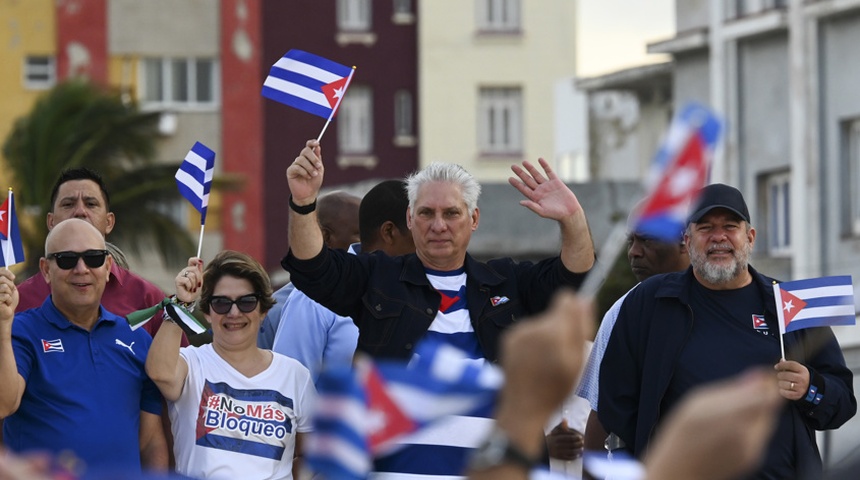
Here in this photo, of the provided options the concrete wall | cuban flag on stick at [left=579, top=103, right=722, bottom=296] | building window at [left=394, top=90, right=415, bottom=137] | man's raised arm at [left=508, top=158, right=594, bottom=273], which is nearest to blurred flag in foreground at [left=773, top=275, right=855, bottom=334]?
man's raised arm at [left=508, top=158, right=594, bottom=273]

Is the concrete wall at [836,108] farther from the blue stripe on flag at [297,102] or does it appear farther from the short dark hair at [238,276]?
the short dark hair at [238,276]

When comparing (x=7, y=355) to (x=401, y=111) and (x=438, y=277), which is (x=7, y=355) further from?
(x=401, y=111)

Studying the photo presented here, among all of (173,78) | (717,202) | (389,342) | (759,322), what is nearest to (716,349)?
(759,322)

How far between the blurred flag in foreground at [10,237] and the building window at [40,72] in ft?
→ 105

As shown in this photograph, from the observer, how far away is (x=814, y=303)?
7211 millimetres

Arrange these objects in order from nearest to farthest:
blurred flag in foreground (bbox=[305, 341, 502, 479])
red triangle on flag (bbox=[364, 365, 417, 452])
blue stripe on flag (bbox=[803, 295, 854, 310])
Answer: blurred flag in foreground (bbox=[305, 341, 502, 479]), red triangle on flag (bbox=[364, 365, 417, 452]), blue stripe on flag (bbox=[803, 295, 854, 310])

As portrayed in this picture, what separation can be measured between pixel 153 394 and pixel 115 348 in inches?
10.1

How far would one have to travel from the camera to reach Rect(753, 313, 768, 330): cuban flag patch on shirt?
716 cm

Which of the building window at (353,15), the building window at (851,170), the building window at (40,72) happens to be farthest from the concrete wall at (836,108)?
the building window at (40,72)

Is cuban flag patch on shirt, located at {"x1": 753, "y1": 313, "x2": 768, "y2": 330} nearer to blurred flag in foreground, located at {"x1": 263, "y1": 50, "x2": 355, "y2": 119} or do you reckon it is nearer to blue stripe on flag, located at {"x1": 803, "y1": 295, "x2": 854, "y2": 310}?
blue stripe on flag, located at {"x1": 803, "y1": 295, "x2": 854, "y2": 310}

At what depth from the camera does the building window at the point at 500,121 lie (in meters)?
44.0

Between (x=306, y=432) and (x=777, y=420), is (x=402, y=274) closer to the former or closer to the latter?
(x=306, y=432)

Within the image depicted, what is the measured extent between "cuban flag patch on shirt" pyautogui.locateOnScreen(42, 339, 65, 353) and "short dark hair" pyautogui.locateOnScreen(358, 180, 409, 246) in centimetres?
179

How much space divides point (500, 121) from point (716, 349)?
37.2m
